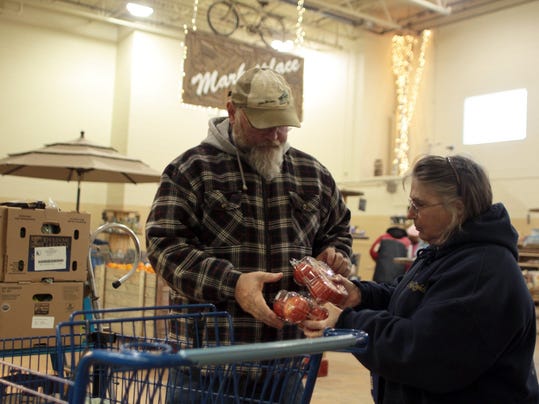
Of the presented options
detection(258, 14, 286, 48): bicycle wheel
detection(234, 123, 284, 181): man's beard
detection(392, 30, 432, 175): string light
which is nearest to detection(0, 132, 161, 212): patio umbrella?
detection(234, 123, 284, 181): man's beard

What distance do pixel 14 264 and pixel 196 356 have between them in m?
2.50

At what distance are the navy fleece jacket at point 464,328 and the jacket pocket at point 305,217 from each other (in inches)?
15.8

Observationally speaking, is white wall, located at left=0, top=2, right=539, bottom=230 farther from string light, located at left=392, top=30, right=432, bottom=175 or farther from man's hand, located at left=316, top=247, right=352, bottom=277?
man's hand, located at left=316, top=247, right=352, bottom=277

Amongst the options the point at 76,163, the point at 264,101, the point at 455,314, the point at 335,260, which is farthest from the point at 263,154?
the point at 76,163

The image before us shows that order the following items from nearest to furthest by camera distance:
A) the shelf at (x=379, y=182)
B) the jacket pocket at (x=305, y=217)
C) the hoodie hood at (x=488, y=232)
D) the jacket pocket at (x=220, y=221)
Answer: the hoodie hood at (x=488, y=232) → the jacket pocket at (x=220, y=221) → the jacket pocket at (x=305, y=217) → the shelf at (x=379, y=182)

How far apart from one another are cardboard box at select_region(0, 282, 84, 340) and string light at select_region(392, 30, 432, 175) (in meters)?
10.8

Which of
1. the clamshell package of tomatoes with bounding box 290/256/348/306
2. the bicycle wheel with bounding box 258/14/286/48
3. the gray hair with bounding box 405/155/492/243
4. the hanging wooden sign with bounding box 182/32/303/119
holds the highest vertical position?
the bicycle wheel with bounding box 258/14/286/48

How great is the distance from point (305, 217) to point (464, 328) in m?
0.73

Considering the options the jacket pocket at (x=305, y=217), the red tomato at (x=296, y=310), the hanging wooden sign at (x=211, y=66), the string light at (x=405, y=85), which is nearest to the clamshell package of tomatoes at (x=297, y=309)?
the red tomato at (x=296, y=310)

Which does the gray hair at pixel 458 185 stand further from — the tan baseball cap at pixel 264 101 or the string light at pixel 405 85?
the string light at pixel 405 85

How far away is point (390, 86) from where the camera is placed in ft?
46.3

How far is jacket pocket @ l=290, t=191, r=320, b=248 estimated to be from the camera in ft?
6.97

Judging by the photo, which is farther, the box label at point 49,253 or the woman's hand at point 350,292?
the box label at point 49,253

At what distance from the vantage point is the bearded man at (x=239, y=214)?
1933 millimetres
